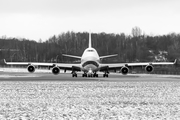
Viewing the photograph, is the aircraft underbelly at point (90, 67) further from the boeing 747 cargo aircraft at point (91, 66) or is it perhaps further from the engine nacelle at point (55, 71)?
the engine nacelle at point (55, 71)

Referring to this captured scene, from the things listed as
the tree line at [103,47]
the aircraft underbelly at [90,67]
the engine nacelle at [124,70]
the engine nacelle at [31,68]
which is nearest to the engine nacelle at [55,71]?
the engine nacelle at [31,68]

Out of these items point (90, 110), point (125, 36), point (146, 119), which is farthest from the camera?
point (125, 36)

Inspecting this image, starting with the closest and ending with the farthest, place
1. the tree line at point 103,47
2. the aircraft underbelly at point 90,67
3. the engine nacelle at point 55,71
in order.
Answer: the aircraft underbelly at point 90,67, the engine nacelle at point 55,71, the tree line at point 103,47

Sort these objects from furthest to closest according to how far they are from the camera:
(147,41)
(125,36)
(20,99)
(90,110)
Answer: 1. (125,36)
2. (147,41)
3. (20,99)
4. (90,110)

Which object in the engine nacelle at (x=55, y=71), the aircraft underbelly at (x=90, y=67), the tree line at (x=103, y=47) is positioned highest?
the tree line at (x=103, y=47)

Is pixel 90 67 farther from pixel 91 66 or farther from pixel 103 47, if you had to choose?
pixel 103 47

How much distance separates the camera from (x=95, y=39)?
186m

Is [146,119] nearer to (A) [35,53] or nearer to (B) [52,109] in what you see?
(B) [52,109]

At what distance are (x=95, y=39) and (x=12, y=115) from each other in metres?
172

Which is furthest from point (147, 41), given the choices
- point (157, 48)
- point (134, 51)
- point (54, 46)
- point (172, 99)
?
point (172, 99)

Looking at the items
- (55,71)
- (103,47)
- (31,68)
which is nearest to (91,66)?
(55,71)

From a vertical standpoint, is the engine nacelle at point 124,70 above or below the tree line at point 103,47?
below

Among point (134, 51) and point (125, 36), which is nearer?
point (134, 51)

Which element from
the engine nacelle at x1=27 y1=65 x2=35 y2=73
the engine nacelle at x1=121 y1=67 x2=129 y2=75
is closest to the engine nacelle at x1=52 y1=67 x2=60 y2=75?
the engine nacelle at x1=27 y1=65 x2=35 y2=73
